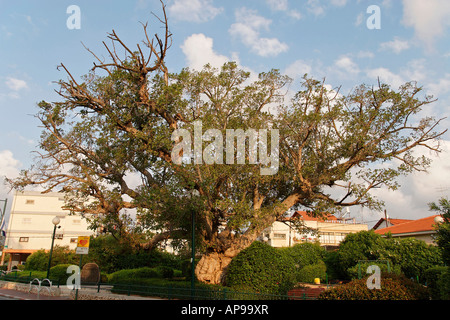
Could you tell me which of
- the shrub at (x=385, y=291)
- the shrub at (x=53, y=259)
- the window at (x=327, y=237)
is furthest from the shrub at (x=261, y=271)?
the window at (x=327, y=237)

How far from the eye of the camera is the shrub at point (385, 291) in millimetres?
9020

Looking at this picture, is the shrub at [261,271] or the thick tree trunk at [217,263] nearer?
the shrub at [261,271]

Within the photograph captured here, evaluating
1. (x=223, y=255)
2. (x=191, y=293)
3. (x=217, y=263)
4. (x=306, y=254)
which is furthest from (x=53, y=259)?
(x=306, y=254)

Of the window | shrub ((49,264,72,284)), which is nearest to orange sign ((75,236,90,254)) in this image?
A: shrub ((49,264,72,284))

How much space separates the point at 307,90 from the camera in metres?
18.0

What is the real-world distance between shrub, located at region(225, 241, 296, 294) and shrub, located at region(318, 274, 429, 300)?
6.45 m

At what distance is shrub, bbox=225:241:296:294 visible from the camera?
16.0 meters

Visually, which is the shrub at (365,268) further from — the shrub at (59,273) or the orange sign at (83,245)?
the shrub at (59,273)

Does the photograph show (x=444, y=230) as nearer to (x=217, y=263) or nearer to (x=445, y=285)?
(x=445, y=285)

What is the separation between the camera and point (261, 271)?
16.2m

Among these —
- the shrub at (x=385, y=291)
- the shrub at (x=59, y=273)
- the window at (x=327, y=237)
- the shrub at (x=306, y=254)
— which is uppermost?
the window at (x=327, y=237)

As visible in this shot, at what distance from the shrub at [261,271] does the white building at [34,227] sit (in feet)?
151
